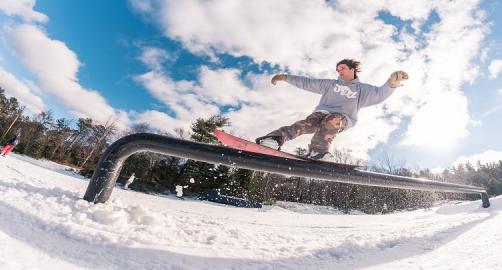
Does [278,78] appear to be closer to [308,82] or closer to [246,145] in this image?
[308,82]

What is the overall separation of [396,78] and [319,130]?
1.24 metres

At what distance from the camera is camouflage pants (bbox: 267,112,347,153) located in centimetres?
410

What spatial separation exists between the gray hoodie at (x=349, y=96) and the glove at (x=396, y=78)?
0.33 feet

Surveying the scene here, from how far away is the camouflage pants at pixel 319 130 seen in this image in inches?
161

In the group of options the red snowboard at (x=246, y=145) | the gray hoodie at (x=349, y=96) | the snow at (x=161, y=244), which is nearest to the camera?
the snow at (x=161, y=244)

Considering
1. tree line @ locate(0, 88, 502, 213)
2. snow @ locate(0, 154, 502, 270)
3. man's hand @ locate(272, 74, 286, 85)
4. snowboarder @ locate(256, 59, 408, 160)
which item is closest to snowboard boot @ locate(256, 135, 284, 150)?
snowboarder @ locate(256, 59, 408, 160)

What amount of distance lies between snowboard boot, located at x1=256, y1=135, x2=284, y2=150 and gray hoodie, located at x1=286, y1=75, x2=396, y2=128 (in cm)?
96

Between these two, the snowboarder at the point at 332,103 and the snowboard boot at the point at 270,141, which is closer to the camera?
the snowboard boot at the point at 270,141

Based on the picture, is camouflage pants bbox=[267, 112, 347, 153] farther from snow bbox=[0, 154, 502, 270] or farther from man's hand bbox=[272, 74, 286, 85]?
snow bbox=[0, 154, 502, 270]

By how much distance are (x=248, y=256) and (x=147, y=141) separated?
1.25 meters

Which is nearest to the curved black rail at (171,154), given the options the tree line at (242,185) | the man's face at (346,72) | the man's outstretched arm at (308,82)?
the man's outstretched arm at (308,82)

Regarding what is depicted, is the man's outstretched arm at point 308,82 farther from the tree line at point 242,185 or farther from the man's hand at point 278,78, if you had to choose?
the tree line at point 242,185

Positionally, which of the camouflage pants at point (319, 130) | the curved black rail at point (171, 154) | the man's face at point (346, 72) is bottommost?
the curved black rail at point (171, 154)

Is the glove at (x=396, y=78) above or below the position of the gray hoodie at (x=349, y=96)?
above
